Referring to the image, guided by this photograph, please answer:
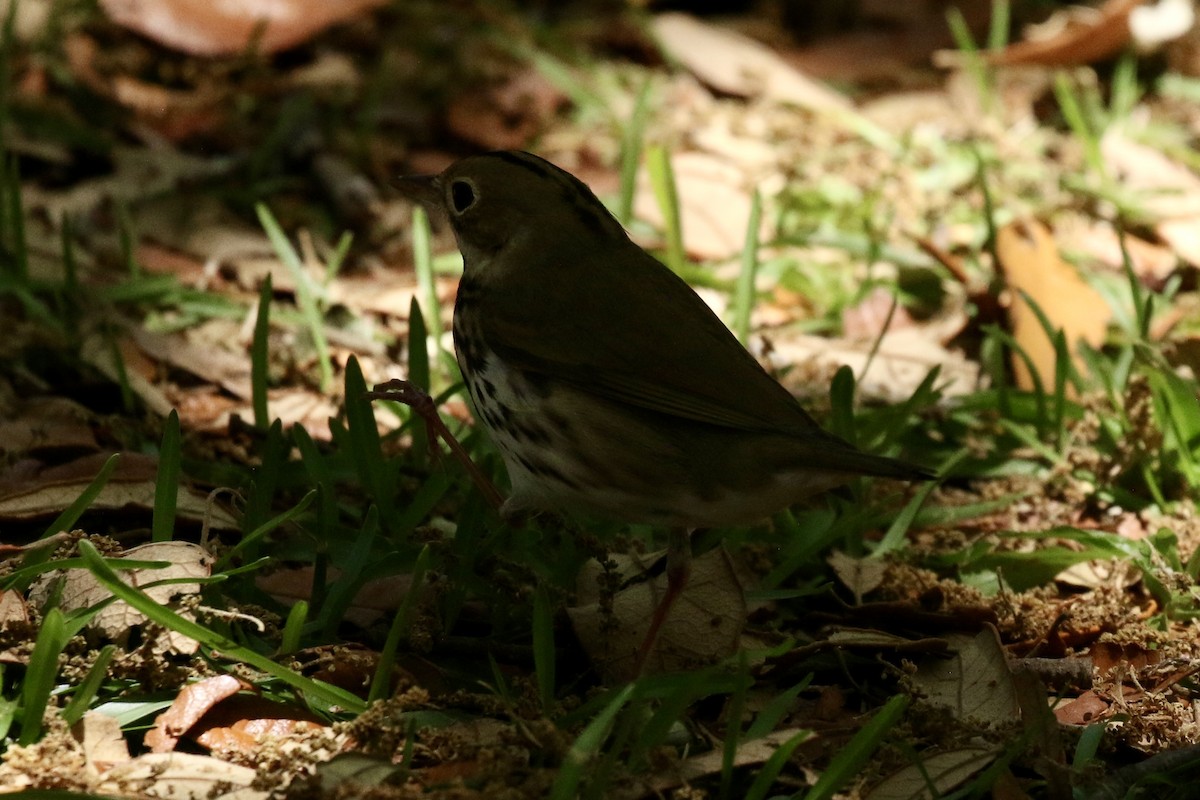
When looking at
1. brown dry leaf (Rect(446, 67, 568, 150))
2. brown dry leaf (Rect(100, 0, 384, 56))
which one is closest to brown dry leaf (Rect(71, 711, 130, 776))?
brown dry leaf (Rect(446, 67, 568, 150))

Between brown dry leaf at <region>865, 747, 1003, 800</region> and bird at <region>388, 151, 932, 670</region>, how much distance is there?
549 millimetres

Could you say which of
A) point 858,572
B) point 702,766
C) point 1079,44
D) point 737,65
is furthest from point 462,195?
point 1079,44

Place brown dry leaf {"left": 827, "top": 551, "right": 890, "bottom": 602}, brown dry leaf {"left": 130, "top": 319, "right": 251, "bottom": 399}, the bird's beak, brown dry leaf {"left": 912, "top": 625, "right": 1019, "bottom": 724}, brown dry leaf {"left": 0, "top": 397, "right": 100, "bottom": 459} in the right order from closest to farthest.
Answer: brown dry leaf {"left": 912, "top": 625, "right": 1019, "bottom": 724} → brown dry leaf {"left": 827, "top": 551, "right": 890, "bottom": 602} → brown dry leaf {"left": 0, "top": 397, "right": 100, "bottom": 459} → the bird's beak → brown dry leaf {"left": 130, "top": 319, "right": 251, "bottom": 399}

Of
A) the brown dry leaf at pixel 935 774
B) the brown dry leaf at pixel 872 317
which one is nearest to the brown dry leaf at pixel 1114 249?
the brown dry leaf at pixel 872 317

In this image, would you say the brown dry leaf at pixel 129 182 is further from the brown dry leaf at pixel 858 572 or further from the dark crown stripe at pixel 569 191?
the brown dry leaf at pixel 858 572

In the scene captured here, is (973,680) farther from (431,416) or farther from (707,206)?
(707,206)

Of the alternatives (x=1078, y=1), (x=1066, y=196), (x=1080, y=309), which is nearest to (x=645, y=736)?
(x=1080, y=309)

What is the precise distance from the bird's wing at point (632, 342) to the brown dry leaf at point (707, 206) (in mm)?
1813

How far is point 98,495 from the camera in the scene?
3414mm

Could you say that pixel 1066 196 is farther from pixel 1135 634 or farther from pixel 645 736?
pixel 645 736

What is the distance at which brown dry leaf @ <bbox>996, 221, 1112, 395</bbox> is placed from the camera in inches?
191

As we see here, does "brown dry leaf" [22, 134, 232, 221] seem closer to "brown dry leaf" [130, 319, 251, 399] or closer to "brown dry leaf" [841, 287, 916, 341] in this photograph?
"brown dry leaf" [130, 319, 251, 399]

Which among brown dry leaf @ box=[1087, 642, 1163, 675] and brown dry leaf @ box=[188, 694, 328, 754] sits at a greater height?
brown dry leaf @ box=[188, 694, 328, 754]

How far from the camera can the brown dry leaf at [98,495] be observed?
3.39m
